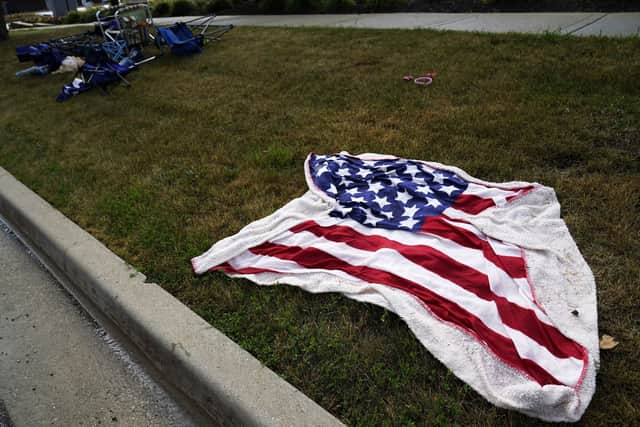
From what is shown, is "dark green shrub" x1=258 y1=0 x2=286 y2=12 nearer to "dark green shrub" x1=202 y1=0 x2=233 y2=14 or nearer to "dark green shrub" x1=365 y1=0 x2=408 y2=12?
"dark green shrub" x1=202 y1=0 x2=233 y2=14

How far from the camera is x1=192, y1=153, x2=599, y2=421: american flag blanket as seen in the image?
195 cm

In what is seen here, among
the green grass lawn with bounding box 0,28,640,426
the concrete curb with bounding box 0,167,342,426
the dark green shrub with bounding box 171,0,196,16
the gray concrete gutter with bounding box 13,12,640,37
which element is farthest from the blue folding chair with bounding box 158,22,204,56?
the dark green shrub with bounding box 171,0,196,16

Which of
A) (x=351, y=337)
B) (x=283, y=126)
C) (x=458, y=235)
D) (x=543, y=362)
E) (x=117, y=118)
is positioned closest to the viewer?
(x=543, y=362)

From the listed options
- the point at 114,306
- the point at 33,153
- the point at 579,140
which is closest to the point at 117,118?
the point at 33,153

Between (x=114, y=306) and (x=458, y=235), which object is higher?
(x=458, y=235)

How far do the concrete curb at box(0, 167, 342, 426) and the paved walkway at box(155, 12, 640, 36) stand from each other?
621cm

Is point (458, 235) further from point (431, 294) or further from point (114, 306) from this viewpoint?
point (114, 306)

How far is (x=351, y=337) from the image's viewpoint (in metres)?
2.22

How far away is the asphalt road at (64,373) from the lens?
2.13 meters

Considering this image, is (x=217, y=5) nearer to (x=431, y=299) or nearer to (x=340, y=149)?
(x=340, y=149)

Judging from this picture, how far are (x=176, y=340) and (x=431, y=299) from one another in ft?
4.09

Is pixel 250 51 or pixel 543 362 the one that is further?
pixel 250 51

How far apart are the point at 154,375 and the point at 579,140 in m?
3.48

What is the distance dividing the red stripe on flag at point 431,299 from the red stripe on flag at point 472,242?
418 mm
